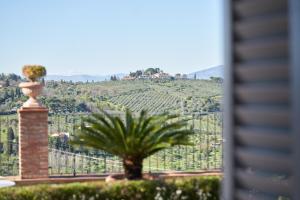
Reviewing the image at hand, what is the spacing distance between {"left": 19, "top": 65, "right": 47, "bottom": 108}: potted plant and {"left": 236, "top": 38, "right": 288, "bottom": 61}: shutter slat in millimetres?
8884

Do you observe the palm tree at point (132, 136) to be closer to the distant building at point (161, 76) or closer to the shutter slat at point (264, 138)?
the shutter slat at point (264, 138)

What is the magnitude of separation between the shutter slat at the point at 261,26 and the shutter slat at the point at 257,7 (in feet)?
0.05

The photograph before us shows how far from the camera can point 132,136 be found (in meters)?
7.72

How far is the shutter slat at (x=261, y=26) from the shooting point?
1.22 m

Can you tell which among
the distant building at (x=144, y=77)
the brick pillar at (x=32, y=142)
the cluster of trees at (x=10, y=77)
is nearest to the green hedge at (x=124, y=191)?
the brick pillar at (x=32, y=142)

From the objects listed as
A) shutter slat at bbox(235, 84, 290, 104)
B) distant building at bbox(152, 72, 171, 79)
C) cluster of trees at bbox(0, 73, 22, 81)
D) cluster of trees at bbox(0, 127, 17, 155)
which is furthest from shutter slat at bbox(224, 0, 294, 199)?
distant building at bbox(152, 72, 171, 79)

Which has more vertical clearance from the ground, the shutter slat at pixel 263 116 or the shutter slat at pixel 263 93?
the shutter slat at pixel 263 93

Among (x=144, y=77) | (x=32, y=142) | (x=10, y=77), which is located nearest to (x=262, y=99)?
(x=32, y=142)

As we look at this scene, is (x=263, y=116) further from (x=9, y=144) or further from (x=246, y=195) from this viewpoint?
(x=9, y=144)

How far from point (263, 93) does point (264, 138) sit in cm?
8

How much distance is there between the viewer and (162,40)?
3328cm

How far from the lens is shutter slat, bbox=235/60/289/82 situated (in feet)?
3.96

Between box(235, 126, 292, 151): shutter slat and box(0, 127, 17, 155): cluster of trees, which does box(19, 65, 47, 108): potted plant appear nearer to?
box(0, 127, 17, 155): cluster of trees

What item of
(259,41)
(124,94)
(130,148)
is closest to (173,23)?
(124,94)
